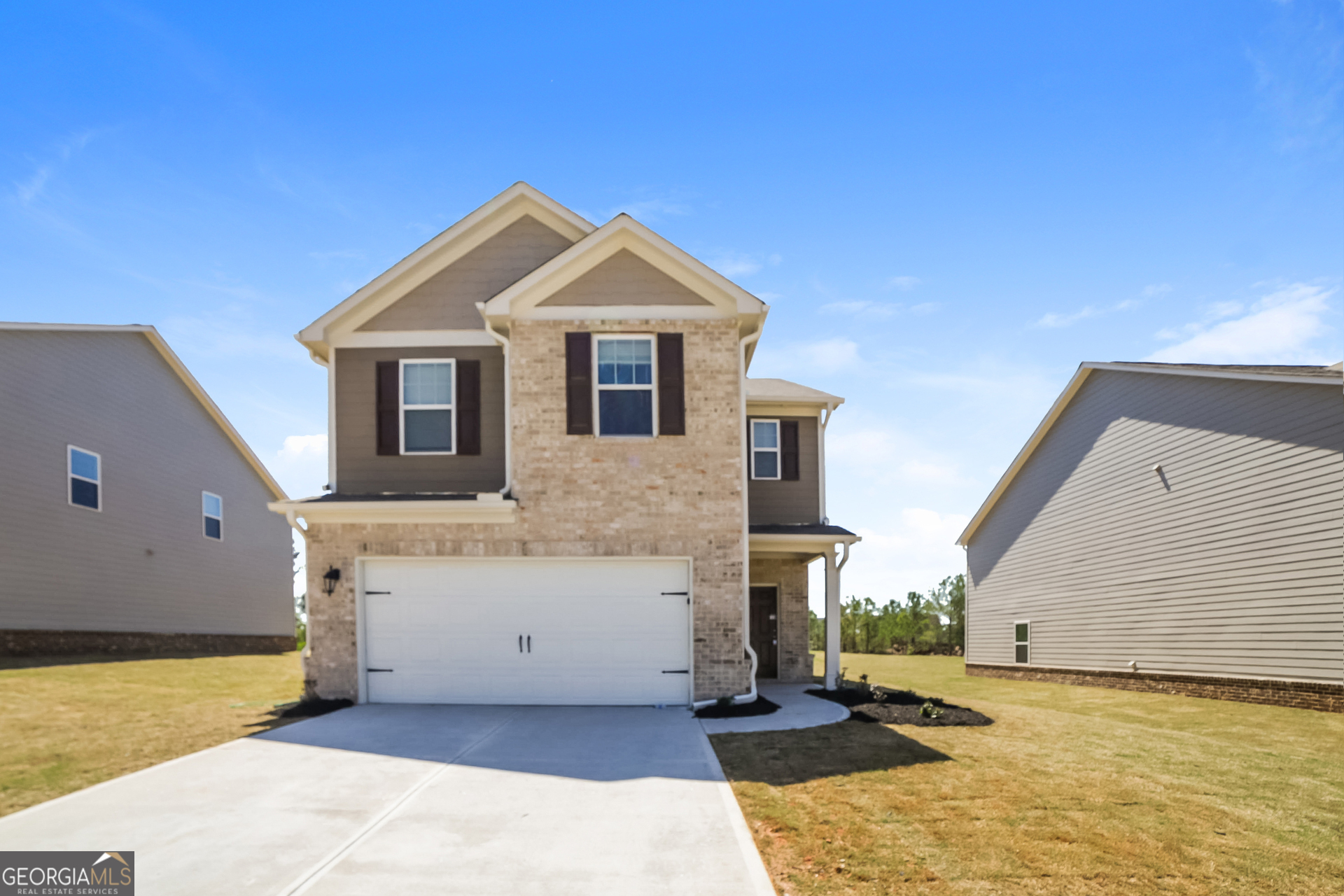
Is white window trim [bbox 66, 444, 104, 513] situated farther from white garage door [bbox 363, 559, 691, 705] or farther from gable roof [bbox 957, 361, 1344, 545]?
gable roof [bbox 957, 361, 1344, 545]

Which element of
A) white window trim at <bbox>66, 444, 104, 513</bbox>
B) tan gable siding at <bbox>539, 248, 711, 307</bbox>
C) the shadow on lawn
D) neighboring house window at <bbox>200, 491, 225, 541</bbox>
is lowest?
the shadow on lawn

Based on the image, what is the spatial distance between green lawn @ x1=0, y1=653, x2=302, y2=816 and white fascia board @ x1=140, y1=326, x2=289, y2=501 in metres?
4.91

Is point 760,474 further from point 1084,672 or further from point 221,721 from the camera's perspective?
point 221,721

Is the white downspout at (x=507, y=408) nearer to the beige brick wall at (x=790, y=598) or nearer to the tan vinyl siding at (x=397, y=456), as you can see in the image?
the tan vinyl siding at (x=397, y=456)

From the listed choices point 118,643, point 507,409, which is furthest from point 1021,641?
point 118,643

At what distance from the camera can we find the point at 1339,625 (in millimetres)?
12906

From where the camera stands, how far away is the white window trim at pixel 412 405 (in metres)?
13.9

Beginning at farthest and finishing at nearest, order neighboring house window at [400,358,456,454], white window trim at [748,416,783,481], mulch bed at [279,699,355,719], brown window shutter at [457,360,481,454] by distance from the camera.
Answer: white window trim at [748,416,783,481] → neighboring house window at [400,358,456,454] → brown window shutter at [457,360,481,454] → mulch bed at [279,699,355,719]

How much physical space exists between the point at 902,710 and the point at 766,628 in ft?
22.5

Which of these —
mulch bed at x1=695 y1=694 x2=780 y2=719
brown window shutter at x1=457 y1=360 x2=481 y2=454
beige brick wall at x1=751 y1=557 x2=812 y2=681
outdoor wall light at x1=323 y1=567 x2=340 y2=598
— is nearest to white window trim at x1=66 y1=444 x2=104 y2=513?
outdoor wall light at x1=323 y1=567 x2=340 y2=598

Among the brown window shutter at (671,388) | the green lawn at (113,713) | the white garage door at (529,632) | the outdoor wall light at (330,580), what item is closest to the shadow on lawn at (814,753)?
the white garage door at (529,632)

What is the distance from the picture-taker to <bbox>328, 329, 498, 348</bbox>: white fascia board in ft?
46.3

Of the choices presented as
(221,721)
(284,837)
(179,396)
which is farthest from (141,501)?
(284,837)

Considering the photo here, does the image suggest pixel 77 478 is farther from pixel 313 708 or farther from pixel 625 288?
pixel 625 288
